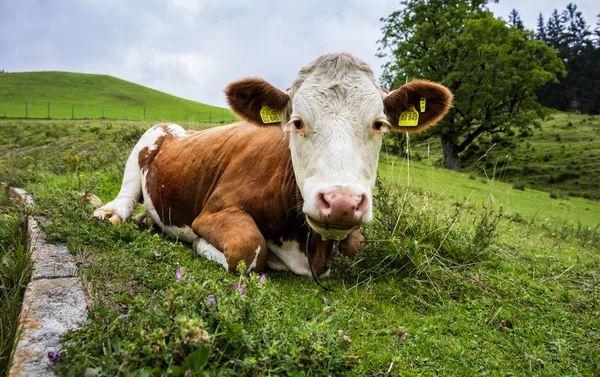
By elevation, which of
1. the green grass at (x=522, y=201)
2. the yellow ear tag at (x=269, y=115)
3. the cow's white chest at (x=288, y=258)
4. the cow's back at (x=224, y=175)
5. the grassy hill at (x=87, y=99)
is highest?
the grassy hill at (x=87, y=99)

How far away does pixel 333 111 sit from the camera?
318cm

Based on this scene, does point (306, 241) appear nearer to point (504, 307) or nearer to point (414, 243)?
point (414, 243)

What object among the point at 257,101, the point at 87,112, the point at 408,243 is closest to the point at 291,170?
the point at 257,101

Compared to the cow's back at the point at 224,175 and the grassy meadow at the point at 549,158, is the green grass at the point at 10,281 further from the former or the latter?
the grassy meadow at the point at 549,158

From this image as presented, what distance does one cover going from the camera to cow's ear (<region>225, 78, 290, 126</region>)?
387cm

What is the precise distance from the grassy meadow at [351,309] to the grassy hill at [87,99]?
41.6m

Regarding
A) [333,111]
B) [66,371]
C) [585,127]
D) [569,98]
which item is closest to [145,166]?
[333,111]

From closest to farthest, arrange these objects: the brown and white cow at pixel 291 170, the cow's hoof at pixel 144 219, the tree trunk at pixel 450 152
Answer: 1. the brown and white cow at pixel 291 170
2. the cow's hoof at pixel 144 219
3. the tree trunk at pixel 450 152

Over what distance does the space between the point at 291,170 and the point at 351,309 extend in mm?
1416

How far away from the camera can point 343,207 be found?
2561mm

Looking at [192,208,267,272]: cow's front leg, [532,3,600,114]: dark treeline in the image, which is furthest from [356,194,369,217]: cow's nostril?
[532,3,600,114]: dark treeline

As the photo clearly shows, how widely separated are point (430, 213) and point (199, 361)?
3.98 metres

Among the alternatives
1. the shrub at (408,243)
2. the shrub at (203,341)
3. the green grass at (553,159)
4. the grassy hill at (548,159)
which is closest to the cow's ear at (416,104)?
the shrub at (408,243)

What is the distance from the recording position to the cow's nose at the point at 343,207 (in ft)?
8.41
